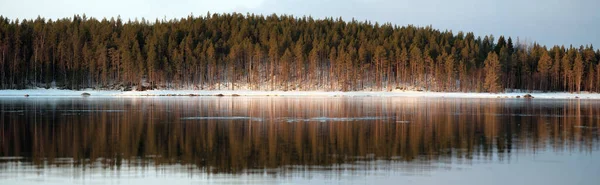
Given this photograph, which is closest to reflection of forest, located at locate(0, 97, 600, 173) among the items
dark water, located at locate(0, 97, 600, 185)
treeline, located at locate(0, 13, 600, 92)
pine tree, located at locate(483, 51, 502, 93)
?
dark water, located at locate(0, 97, 600, 185)

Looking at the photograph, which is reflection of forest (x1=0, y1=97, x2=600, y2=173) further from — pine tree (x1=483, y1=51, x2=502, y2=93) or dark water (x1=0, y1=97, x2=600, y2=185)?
pine tree (x1=483, y1=51, x2=502, y2=93)

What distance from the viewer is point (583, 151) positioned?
23.2 m

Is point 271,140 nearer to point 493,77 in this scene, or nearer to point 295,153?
point 295,153

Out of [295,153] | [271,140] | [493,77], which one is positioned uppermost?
[493,77]

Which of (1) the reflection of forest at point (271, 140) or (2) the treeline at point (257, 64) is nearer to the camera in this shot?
(1) the reflection of forest at point (271, 140)

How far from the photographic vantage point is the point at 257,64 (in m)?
140

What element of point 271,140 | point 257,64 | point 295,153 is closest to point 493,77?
point 257,64

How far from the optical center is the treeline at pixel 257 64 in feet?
416

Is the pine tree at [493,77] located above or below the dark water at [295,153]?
above

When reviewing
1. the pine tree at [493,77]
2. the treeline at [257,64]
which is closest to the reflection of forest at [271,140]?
the pine tree at [493,77]

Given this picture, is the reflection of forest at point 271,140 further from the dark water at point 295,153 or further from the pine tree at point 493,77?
the pine tree at point 493,77

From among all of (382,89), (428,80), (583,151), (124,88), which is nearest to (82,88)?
(124,88)

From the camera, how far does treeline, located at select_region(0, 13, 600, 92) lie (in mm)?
126750

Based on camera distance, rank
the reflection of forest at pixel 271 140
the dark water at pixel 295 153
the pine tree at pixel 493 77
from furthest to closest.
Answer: the pine tree at pixel 493 77
the reflection of forest at pixel 271 140
the dark water at pixel 295 153
